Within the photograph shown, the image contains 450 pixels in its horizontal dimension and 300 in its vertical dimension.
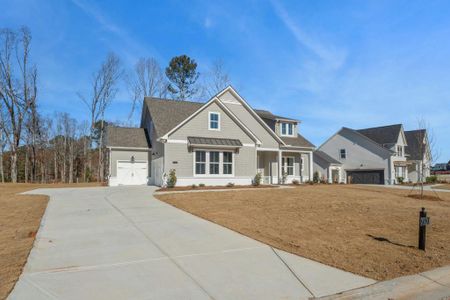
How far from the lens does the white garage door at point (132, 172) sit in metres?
24.1

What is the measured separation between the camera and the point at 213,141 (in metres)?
22.5

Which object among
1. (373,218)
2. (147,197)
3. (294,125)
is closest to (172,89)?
(294,125)

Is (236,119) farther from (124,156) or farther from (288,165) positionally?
(124,156)

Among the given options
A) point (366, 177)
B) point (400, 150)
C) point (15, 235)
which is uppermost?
point (400, 150)

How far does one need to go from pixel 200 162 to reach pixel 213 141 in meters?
1.73

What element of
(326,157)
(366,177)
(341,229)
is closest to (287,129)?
(326,157)

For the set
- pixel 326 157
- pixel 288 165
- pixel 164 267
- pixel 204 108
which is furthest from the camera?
pixel 326 157

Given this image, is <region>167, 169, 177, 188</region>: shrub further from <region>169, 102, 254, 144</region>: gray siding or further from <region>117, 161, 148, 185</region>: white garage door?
<region>117, 161, 148, 185</region>: white garage door

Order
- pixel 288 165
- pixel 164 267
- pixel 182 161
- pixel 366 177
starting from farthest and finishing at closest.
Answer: pixel 366 177 → pixel 288 165 → pixel 182 161 → pixel 164 267

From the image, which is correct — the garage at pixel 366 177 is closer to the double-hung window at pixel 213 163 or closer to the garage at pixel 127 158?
the double-hung window at pixel 213 163

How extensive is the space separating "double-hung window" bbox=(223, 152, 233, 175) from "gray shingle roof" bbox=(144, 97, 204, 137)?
4449mm

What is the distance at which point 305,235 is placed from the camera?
8.16 metres

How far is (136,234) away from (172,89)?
36764 mm

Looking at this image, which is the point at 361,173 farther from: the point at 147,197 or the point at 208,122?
the point at 147,197
